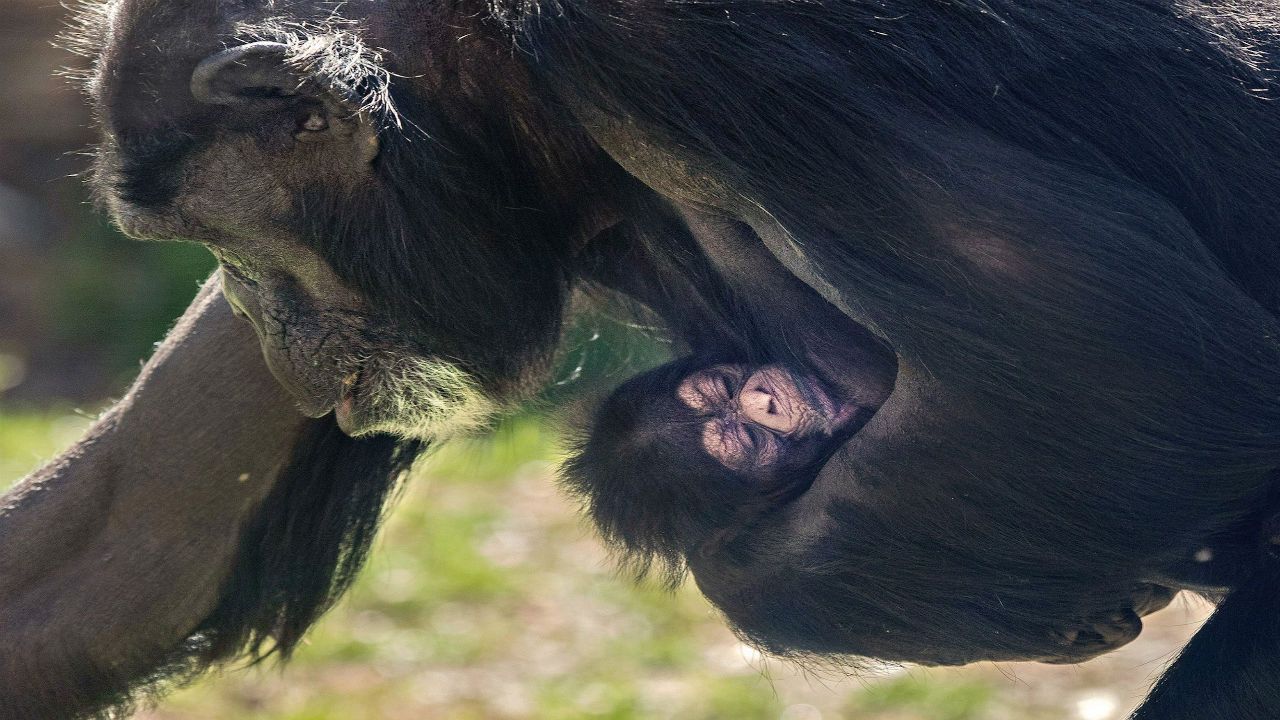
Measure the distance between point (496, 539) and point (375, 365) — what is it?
297 centimetres

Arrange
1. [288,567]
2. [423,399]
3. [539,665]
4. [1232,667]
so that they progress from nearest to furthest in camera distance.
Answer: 1. [1232,667]
2. [423,399]
3. [288,567]
4. [539,665]

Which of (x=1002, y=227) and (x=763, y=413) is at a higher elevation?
(x=1002, y=227)

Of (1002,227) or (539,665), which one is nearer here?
(1002,227)

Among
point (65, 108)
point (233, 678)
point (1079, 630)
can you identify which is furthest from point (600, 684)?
point (65, 108)

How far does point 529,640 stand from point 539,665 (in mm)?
161

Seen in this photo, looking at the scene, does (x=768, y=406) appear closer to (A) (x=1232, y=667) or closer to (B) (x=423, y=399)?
(B) (x=423, y=399)

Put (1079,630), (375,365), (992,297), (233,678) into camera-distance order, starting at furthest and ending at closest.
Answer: (233,678) < (375,365) < (1079,630) < (992,297)

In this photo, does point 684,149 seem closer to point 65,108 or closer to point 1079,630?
point 1079,630

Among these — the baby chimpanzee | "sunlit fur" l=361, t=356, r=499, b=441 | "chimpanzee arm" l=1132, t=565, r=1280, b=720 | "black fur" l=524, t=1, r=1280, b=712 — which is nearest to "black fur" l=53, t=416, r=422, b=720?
"sunlit fur" l=361, t=356, r=499, b=441

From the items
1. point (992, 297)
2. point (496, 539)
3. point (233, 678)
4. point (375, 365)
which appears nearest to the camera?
point (992, 297)

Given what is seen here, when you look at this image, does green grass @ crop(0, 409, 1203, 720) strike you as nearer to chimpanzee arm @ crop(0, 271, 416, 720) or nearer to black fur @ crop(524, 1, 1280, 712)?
chimpanzee arm @ crop(0, 271, 416, 720)

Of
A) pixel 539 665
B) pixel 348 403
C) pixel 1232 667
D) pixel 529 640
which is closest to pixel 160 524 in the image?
pixel 348 403

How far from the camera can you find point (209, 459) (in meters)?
2.64

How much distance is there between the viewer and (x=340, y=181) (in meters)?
2.36
